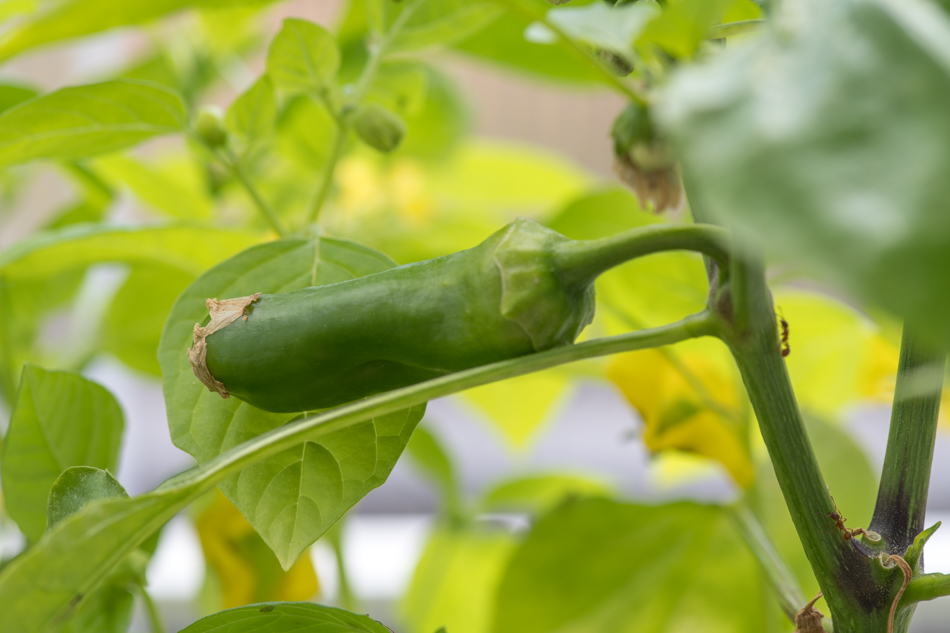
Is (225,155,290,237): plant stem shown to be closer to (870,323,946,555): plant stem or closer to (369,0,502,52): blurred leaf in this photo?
(369,0,502,52): blurred leaf

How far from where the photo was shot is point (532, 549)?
1.27ft

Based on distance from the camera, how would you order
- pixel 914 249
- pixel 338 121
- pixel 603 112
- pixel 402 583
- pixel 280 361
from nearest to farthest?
pixel 914 249
pixel 280 361
pixel 338 121
pixel 402 583
pixel 603 112

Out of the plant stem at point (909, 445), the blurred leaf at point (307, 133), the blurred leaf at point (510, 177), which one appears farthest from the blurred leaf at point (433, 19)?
the blurred leaf at point (510, 177)

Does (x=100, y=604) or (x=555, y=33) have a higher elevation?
(x=555, y=33)

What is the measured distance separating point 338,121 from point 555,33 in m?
0.14

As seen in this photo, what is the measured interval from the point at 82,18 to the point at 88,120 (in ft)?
0.18

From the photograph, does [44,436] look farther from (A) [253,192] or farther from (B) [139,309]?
(B) [139,309]

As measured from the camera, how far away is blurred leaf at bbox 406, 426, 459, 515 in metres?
0.53

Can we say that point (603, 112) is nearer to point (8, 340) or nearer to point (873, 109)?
point (8, 340)

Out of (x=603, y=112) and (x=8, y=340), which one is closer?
(x=8, y=340)

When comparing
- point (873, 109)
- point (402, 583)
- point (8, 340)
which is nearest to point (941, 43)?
point (873, 109)

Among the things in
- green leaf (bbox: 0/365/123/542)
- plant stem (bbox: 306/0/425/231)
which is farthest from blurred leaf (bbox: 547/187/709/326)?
green leaf (bbox: 0/365/123/542)

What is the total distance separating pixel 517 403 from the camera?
1.92ft

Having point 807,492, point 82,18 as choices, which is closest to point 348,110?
point 82,18
